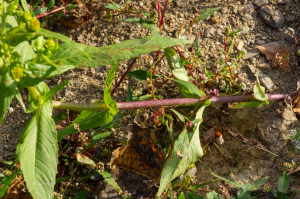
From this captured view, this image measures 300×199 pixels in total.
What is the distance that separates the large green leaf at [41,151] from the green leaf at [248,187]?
166 centimetres

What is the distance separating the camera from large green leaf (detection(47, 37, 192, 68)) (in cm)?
191

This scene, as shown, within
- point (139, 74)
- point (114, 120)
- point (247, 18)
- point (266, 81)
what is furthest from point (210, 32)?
point (114, 120)

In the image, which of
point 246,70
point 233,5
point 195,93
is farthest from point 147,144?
point 233,5

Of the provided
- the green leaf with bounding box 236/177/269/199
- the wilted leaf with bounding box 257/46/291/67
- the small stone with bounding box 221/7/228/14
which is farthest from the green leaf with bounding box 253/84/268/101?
the small stone with bounding box 221/7/228/14

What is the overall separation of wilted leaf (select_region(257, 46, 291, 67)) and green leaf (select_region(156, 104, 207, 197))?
53.3 inches

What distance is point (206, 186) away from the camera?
8.74ft

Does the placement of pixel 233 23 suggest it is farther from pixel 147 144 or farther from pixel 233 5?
pixel 147 144

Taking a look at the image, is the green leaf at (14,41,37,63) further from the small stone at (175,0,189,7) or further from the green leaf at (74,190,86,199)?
the small stone at (175,0,189,7)

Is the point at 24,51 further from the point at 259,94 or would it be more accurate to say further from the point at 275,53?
the point at 275,53

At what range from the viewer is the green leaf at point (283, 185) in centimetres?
242

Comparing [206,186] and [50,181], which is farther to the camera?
[206,186]

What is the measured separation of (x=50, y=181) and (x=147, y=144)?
1058 mm

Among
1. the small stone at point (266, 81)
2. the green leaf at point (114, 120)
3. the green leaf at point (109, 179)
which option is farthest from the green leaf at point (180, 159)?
the small stone at point (266, 81)

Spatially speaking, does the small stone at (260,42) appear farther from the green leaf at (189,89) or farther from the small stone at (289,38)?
the green leaf at (189,89)
